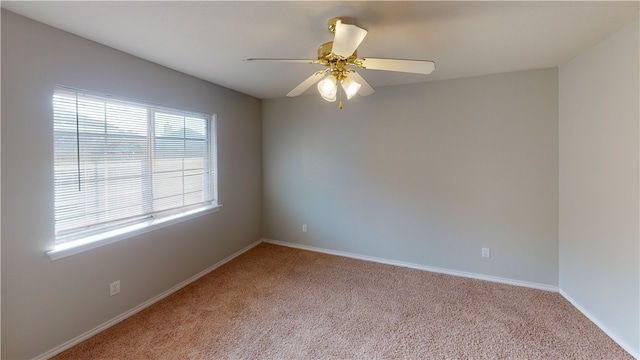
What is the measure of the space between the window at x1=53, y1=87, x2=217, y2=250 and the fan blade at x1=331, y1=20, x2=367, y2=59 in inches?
78.1

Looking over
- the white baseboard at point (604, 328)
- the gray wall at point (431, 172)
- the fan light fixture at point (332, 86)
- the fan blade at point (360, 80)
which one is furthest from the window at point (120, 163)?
the white baseboard at point (604, 328)

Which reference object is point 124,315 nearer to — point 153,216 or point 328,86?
point 153,216

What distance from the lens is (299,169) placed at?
394 centimetres

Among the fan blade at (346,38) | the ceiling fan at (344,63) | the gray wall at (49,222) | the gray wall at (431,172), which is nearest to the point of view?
the fan blade at (346,38)

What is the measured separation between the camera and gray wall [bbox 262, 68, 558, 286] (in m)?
2.74

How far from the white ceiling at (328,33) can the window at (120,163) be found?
0.53 m

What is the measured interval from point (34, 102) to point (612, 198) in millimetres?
4177

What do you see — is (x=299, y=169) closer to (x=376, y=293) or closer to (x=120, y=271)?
(x=376, y=293)

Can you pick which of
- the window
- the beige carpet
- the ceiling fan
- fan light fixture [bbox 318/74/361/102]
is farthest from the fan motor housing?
the beige carpet

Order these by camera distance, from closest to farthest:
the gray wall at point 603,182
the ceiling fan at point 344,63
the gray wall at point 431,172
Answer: the ceiling fan at point 344,63
the gray wall at point 603,182
the gray wall at point 431,172

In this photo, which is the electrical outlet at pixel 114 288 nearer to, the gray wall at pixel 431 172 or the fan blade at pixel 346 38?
the gray wall at pixel 431 172

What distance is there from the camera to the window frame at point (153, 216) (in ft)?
6.36

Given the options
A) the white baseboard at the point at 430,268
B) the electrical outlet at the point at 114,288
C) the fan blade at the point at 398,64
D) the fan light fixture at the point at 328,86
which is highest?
the fan blade at the point at 398,64

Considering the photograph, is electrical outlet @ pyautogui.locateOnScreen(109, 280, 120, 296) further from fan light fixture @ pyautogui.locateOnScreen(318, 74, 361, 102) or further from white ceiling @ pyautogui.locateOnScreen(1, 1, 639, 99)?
fan light fixture @ pyautogui.locateOnScreen(318, 74, 361, 102)
